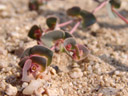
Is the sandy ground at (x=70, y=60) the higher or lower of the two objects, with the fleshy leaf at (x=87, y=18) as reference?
lower

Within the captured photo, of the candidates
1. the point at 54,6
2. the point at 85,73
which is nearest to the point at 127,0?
the point at 54,6

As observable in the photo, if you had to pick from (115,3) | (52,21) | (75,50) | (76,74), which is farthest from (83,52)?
(115,3)

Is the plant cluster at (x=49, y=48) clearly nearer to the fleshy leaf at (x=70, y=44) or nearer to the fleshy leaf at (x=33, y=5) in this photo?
the fleshy leaf at (x=70, y=44)

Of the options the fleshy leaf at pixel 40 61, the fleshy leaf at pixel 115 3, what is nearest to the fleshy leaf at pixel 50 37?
the fleshy leaf at pixel 40 61

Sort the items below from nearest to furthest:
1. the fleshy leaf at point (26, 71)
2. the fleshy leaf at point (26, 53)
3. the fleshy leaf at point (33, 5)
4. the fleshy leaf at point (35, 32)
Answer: the fleshy leaf at point (26, 71) → the fleshy leaf at point (26, 53) → the fleshy leaf at point (35, 32) → the fleshy leaf at point (33, 5)

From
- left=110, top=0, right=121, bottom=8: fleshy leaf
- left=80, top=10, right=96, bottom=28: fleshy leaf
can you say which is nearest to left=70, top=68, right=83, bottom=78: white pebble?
left=80, top=10, right=96, bottom=28: fleshy leaf

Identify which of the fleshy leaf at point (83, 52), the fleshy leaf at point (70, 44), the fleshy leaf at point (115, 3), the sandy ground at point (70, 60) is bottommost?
the sandy ground at point (70, 60)
